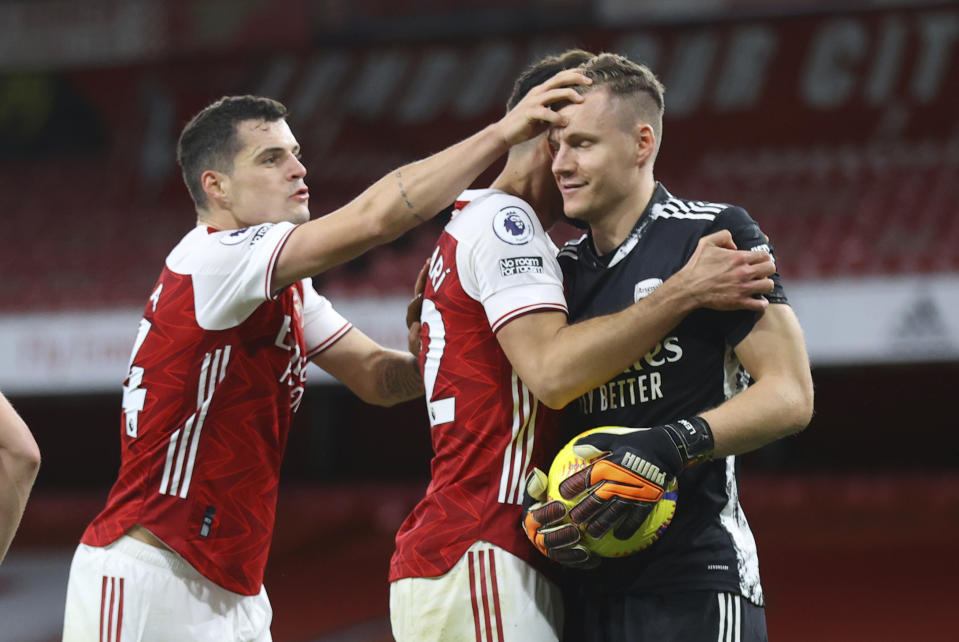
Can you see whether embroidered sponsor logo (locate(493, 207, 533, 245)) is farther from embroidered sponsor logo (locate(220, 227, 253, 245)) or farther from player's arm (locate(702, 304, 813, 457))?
embroidered sponsor logo (locate(220, 227, 253, 245))

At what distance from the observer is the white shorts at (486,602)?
8.65ft

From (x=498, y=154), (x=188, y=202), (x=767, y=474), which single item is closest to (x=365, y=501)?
(x=767, y=474)

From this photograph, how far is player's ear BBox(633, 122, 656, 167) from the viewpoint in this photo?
9.29ft

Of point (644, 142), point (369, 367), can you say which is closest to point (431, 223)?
point (369, 367)

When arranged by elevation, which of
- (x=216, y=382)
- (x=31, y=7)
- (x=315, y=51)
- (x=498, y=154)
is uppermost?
(x=31, y=7)

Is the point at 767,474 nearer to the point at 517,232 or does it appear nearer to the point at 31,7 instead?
the point at 517,232

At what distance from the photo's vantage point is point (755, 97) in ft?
38.9

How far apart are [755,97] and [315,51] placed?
16.3 ft

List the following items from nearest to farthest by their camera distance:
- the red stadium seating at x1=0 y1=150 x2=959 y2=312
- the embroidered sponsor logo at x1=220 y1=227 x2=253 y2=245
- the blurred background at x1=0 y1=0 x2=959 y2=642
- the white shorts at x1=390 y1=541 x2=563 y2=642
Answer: the white shorts at x1=390 y1=541 x2=563 y2=642 → the embroidered sponsor logo at x1=220 y1=227 x2=253 y2=245 → the blurred background at x1=0 y1=0 x2=959 y2=642 → the red stadium seating at x1=0 y1=150 x2=959 y2=312

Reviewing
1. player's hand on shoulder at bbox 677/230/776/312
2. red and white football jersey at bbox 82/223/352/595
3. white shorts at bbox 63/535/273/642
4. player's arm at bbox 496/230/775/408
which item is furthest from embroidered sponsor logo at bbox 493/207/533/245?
white shorts at bbox 63/535/273/642

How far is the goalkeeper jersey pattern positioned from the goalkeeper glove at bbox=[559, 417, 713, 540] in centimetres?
18

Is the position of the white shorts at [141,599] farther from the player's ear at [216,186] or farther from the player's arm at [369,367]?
the player's ear at [216,186]

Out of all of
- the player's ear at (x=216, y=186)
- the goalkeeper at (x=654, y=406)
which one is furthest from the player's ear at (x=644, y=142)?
the player's ear at (x=216, y=186)

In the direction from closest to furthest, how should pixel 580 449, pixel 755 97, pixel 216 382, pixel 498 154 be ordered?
pixel 580 449
pixel 498 154
pixel 216 382
pixel 755 97
